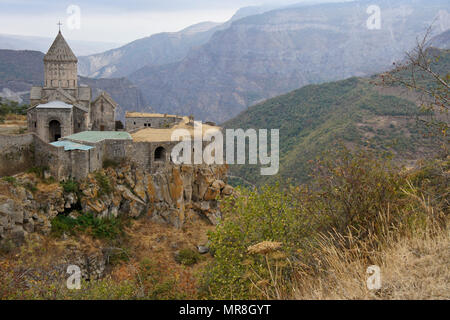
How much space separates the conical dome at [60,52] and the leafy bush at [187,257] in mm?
15432

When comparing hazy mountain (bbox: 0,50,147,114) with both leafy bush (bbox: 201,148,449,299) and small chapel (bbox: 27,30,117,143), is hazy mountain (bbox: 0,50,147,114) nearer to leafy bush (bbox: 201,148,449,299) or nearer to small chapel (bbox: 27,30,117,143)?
small chapel (bbox: 27,30,117,143)

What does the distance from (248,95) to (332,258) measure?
15458cm

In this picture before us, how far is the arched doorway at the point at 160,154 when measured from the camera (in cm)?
2130

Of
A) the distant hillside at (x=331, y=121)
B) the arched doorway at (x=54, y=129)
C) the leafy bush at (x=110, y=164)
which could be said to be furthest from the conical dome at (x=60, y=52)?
the distant hillside at (x=331, y=121)

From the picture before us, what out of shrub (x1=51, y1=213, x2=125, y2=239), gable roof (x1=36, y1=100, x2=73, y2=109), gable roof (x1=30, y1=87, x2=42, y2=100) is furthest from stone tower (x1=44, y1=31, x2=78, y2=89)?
shrub (x1=51, y1=213, x2=125, y2=239)

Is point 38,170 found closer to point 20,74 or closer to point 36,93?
point 36,93

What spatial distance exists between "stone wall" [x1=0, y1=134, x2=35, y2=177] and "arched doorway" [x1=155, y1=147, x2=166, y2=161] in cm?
625

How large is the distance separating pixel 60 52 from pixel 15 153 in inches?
469

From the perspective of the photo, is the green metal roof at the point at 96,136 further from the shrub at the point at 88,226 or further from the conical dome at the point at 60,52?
the conical dome at the point at 60,52

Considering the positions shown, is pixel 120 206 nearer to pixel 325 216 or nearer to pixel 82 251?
pixel 82 251

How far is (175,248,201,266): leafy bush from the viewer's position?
746 inches

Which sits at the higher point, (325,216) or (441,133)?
(441,133)
